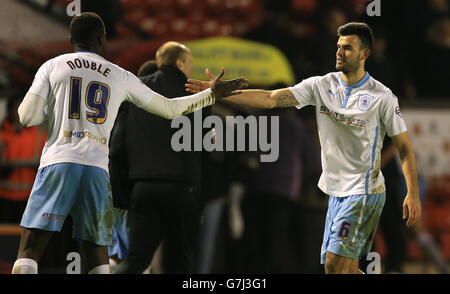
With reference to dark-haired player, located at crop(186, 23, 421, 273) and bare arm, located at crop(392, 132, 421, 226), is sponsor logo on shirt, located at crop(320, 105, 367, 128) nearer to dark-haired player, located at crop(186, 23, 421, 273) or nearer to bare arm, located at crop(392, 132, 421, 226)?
dark-haired player, located at crop(186, 23, 421, 273)

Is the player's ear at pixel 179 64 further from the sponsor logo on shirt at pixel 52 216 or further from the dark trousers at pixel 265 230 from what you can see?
the dark trousers at pixel 265 230

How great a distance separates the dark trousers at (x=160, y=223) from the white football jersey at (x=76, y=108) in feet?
3.56

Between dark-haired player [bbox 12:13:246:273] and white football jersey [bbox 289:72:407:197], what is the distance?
4.78 ft

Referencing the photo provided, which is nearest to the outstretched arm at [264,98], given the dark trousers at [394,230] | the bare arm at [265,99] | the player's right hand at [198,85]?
the bare arm at [265,99]

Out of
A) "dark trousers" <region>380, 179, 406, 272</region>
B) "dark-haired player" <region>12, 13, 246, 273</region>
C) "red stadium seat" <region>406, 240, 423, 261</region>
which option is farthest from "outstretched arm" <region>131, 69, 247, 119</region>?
"red stadium seat" <region>406, 240, 423, 261</region>

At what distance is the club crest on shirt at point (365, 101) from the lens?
5258 mm

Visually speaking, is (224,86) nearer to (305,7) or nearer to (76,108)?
(76,108)

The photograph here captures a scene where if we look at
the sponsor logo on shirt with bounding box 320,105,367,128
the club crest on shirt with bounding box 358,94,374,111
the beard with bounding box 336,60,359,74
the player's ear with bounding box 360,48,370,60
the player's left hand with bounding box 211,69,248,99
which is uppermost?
the player's ear with bounding box 360,48,370,60

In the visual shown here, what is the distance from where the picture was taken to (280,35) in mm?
11273

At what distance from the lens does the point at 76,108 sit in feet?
15.6

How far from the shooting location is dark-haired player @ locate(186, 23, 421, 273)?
5.25 metres

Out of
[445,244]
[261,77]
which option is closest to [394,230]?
[445,244]

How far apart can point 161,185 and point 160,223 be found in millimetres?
292
